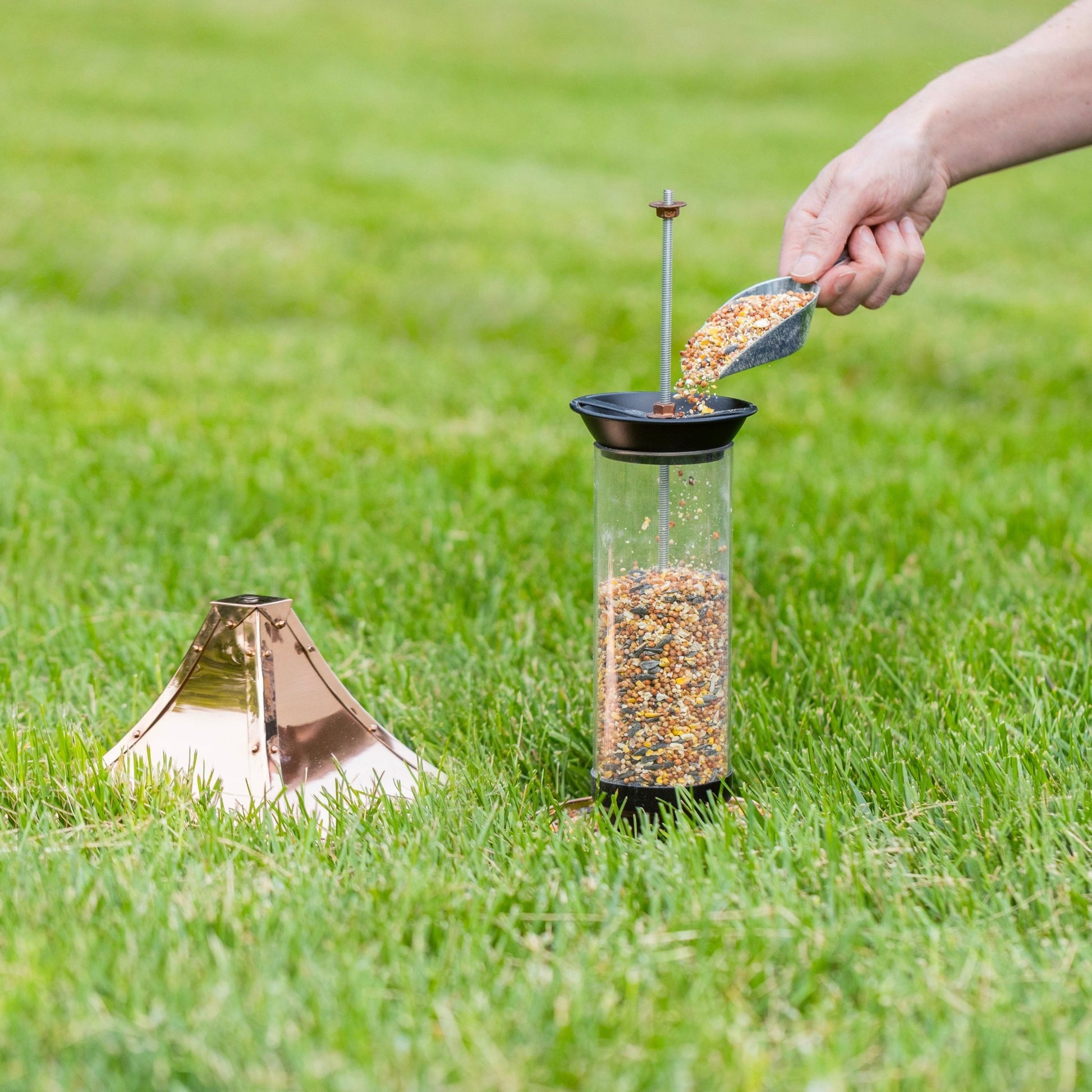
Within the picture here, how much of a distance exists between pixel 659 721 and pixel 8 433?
3353 mm

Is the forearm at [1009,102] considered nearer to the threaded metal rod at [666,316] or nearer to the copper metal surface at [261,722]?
the threaded metal rod at [666,316]

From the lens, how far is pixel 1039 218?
11.6m

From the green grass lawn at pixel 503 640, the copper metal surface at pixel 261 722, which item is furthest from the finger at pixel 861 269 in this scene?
the copper metal surface at pixel 261 722

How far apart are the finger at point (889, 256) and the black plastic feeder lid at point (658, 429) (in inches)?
23.4

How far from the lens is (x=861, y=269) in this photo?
2.74 metres

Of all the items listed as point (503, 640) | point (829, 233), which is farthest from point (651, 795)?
point (829, 233)

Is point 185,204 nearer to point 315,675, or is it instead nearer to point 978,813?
point 315,675

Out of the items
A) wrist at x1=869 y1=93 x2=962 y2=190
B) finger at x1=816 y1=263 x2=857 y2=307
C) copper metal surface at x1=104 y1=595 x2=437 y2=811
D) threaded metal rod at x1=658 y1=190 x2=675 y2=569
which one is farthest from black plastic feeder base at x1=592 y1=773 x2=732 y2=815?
wrist at x1=869 y1=93 x2=962 y2=190

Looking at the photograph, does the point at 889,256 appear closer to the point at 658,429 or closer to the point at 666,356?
the point at 666,356

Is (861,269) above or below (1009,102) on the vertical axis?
below

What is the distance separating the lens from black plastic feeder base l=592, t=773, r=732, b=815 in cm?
246

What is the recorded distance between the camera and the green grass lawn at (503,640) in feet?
5.69

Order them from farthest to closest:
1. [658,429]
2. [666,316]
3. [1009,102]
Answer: [1009,102], [666,316], [658,429]

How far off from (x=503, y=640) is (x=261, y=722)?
0.96 m
